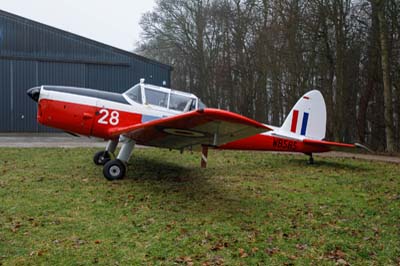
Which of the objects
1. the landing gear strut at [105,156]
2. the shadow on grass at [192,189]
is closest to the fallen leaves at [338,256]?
the shadow on grass at [192,189]

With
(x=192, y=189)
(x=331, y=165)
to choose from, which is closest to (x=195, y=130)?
(x=192, y=189)

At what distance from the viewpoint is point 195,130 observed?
596 centimetres

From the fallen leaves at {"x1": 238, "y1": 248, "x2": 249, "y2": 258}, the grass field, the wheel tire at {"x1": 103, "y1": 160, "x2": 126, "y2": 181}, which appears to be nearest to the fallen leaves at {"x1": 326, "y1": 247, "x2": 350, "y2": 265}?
the grass field

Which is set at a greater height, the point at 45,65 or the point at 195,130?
the point at 45,65

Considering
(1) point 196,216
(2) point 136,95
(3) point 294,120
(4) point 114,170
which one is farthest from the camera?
(3) point 294,120

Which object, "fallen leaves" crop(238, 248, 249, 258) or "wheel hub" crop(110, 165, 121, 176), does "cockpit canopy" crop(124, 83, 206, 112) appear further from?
"fallen leaves" crop(238, 248, 249, 258)

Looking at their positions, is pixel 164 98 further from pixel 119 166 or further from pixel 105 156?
pixel 105 156

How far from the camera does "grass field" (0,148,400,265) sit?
3.95m

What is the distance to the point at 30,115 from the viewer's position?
66.1 ft

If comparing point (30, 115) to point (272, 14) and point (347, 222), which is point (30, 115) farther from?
point (347, 222)

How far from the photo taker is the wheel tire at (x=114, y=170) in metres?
7.37

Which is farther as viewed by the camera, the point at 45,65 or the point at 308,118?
the point at 45,65

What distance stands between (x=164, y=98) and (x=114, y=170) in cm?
200

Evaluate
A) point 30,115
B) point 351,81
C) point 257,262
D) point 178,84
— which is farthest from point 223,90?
point 257,262
